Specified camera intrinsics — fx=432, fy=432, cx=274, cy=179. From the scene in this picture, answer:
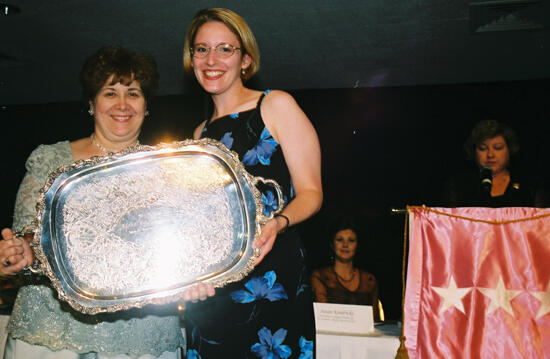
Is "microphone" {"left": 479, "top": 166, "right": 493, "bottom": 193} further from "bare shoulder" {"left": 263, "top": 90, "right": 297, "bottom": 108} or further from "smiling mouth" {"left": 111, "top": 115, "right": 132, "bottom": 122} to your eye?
"smiling mouth" {"left": 111, "top": 115, "right": 132, "bottom": 122}

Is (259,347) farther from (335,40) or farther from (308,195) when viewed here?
(335,40)

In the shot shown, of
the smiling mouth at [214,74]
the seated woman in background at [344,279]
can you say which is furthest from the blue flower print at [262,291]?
the seated woman in background at [344,279]

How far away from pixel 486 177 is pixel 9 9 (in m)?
4.08

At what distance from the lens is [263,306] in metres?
1.23

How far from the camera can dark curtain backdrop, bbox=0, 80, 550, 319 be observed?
16.4 ft

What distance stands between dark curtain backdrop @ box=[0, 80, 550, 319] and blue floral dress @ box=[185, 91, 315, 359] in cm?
404

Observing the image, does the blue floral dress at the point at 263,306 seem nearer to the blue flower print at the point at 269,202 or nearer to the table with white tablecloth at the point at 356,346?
the blue flower print at the point at 269,202

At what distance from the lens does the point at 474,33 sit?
398 centimetres

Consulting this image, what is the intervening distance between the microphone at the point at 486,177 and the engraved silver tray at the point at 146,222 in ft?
7.26

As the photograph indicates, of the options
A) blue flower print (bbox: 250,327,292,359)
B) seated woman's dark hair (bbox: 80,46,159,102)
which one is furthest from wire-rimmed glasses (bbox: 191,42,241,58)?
blue flower print (bbox: 250,327,292,359)

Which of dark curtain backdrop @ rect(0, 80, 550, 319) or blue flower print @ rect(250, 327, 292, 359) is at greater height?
dark curtain backdrop @ rect(0, 80, 550, 319)

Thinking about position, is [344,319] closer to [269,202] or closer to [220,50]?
[269,202]

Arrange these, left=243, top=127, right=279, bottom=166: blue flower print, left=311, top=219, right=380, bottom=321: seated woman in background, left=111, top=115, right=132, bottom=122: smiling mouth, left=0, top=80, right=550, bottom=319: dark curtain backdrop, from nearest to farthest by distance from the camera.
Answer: left=243, top=127, right=279, bottom=166: blue flower print < left=111, top=115, right=132, bottom=122: smiling mouth < left=311, top=219, right=380, bottom=321: seated woman in background < left=0, top=80, right=550, bottom=319: dark curtain backdrop

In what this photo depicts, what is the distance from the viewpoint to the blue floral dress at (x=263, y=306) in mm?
1221
